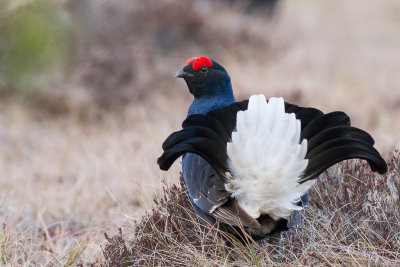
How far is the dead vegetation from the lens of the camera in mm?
2551

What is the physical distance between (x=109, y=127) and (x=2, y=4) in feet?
6.04

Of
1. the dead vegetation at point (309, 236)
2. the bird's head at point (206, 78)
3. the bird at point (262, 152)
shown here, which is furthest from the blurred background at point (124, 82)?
the bird at point (262, 152)

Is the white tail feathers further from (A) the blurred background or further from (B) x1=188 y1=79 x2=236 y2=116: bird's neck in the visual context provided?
(A) the blurred background

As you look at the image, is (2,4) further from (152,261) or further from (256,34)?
(152,261)

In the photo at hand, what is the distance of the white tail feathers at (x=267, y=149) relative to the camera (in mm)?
2217

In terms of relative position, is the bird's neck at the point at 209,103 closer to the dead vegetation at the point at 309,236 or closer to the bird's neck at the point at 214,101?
the bird's neck at the point at 214,101

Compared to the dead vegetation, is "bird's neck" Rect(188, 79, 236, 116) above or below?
above

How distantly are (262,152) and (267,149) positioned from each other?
21mm

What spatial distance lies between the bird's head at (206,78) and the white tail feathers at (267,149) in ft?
2.20

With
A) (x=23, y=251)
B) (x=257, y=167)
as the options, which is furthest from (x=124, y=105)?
(x=257, y=167)

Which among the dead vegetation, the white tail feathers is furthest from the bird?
the dead vegetation

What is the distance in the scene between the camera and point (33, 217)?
154 inches

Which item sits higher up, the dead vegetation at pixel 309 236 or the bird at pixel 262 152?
the bird at pixel 262 152

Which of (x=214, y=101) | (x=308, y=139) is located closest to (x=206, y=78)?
(x=214, y=101)
